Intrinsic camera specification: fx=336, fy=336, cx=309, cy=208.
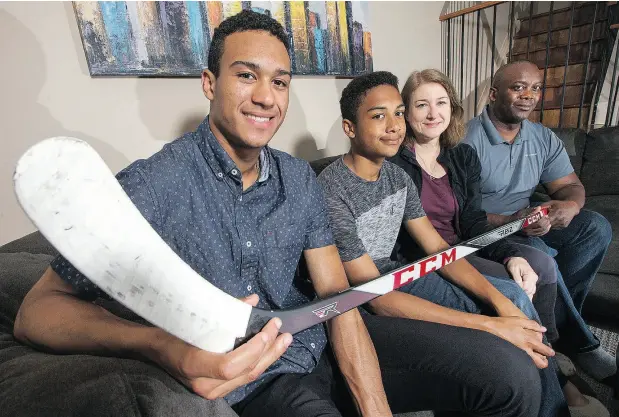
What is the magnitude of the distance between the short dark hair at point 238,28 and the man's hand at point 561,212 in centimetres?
141

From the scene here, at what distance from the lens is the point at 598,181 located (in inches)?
80.4

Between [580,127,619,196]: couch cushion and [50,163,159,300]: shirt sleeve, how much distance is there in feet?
8.18

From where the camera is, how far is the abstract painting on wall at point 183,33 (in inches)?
44.4

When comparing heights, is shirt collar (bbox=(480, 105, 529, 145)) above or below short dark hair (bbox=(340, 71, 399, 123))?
below

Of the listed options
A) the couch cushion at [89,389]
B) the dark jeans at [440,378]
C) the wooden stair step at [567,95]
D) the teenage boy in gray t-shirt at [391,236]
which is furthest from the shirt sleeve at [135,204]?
the wooden stair step at [567,95]

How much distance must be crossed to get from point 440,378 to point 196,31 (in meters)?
1.41

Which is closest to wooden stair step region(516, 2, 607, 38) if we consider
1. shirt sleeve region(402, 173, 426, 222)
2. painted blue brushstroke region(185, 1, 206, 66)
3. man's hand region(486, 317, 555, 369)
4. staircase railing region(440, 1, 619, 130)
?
staircase railing region(440, 1, 619, 130)

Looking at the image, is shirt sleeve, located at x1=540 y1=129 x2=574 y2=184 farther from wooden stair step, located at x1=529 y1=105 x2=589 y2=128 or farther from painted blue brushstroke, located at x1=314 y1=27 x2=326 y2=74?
wooden stair step, located at x1=529 y1=105 x2=589 y2=128

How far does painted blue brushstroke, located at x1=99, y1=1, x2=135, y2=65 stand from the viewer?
44.4 inches

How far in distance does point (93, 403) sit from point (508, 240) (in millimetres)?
1504

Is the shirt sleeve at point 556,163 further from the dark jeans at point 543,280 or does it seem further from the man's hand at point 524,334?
the man's hand at point 524,334

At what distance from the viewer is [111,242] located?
1.27 feet

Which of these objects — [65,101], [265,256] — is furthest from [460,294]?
[65,101]

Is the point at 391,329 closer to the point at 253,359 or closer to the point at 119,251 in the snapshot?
the point at 253,359
